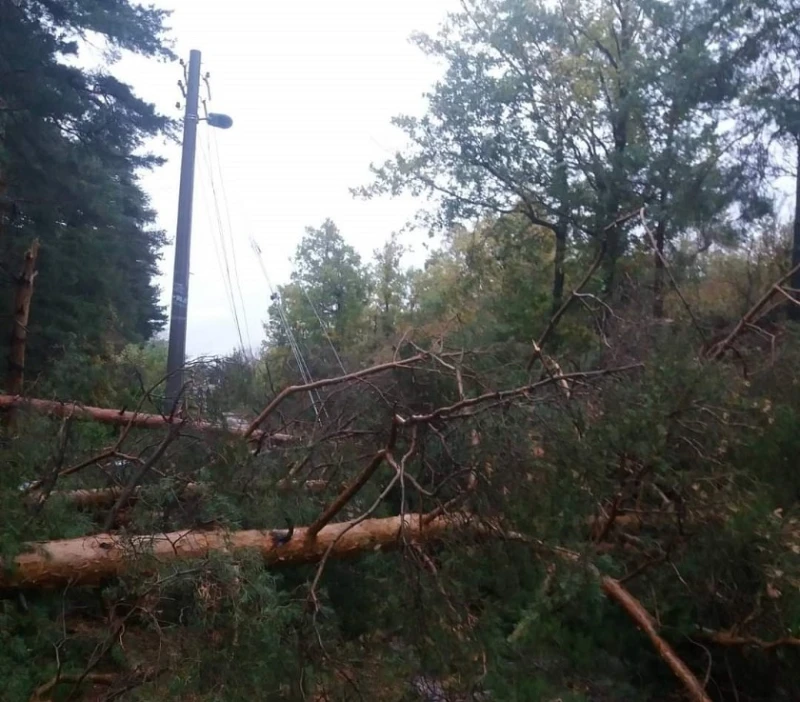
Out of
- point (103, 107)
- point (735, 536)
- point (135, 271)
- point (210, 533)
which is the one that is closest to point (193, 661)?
point (210, 533)

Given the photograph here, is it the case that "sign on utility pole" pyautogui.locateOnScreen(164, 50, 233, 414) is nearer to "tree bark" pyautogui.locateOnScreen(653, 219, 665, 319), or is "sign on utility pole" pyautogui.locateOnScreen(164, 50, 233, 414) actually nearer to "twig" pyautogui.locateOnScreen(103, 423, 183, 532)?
"twig" pyautogui.locateOnScreen(103, 423, 183, 532)

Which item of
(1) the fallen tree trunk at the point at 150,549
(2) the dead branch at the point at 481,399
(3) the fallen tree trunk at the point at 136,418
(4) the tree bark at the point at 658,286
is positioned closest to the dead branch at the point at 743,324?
(4) the tree bark at the point at 658,286

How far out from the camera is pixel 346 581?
4523 millimetres

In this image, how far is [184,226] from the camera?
7027 mm

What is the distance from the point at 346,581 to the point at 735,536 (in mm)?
2123

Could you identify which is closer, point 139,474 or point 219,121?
point 139,474

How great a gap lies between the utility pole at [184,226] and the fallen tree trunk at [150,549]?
273 centimetres

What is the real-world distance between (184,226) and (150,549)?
→ 4.08m

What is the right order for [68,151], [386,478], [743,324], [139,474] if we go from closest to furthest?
[139,474]
[386,478]
[743,324]
[68,151]

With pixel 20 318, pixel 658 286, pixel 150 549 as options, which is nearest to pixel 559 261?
pixel 658 286

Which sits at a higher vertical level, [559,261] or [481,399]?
[559,261]

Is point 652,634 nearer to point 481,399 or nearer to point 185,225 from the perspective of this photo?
point 481,399

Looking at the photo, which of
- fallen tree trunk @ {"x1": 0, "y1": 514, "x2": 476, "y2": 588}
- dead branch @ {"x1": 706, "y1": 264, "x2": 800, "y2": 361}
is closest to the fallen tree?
fallen tree trunk @ {"x1": 0, "y1": 514, "x2": 476, "y2": 588}

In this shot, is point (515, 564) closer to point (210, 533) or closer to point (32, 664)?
point (210, 533)
